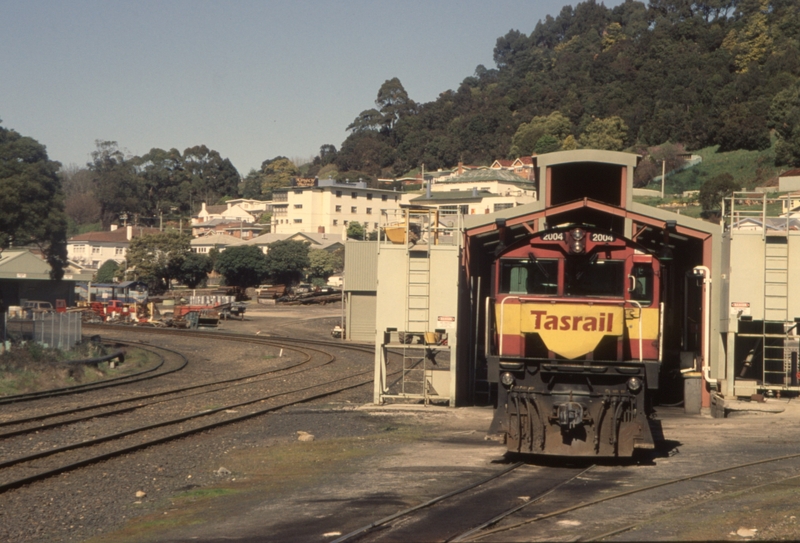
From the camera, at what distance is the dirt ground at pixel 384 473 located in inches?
362

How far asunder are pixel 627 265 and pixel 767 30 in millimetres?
132442

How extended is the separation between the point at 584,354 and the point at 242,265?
7578 cm

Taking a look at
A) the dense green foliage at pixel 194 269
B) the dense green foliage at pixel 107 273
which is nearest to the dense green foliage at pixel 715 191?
the dense green foliage at pixel 194 269

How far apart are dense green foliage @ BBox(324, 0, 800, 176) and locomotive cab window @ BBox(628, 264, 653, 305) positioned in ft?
277

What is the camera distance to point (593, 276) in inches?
516

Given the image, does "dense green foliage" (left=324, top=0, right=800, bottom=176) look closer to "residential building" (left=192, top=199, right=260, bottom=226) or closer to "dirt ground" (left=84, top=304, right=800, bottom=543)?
"residential building" (left=192, top=199, right=260, bottom=226)

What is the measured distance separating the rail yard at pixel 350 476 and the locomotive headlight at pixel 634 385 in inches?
47.1

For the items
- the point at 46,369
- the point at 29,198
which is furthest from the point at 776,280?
the point at 29,198

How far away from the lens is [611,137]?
114m

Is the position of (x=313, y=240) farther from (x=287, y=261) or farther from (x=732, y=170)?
(x=732, y=170)

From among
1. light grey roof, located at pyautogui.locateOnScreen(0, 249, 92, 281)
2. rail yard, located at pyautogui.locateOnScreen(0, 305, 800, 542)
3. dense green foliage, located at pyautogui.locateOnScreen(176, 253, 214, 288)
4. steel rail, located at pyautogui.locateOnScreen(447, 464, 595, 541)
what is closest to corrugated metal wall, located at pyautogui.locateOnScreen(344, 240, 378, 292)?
light grey roof, located at pyautogui.locateOnScreen(0, 249, 92, 281)

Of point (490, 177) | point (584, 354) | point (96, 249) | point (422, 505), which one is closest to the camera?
point (422, 505)

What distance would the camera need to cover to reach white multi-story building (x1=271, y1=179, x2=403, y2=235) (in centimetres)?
11931

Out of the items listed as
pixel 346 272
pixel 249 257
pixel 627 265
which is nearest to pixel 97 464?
pixel 627 265
